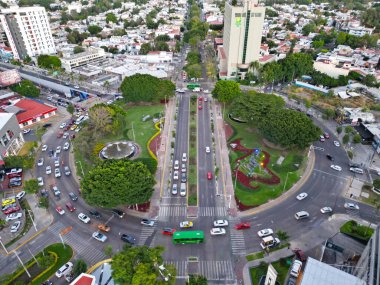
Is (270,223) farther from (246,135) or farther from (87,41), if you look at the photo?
(87,41)

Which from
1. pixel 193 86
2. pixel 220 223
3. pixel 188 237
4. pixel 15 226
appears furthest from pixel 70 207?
pixel 193 86

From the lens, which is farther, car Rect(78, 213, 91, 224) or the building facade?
the building facade

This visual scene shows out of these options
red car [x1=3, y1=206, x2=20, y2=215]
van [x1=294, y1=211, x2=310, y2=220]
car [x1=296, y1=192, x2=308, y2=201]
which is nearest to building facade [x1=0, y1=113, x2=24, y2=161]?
red car [x1=3, y1=206, x2=20, y2=215]

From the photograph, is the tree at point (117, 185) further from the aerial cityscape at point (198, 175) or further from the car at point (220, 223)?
the car at point (220, 223)

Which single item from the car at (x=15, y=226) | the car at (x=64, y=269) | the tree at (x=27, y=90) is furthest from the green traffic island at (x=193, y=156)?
the tree at (x=27, y=90)

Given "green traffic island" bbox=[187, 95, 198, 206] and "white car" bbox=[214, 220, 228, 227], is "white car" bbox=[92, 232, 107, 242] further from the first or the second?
"white car" bbox=[214, 220, 228, 227]

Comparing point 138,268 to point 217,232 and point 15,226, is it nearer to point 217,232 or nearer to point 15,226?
point 217,232
